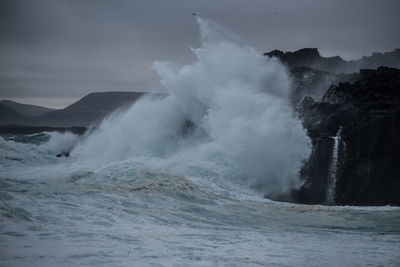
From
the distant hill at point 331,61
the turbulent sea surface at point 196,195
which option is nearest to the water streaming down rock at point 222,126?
the turbulent sea surface at point 196,195

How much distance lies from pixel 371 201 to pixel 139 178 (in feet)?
21.2

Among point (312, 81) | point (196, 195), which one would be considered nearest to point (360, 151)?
point (196, 195)

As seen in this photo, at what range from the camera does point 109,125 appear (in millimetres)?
18531

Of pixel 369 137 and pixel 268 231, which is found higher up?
pixel 369 137

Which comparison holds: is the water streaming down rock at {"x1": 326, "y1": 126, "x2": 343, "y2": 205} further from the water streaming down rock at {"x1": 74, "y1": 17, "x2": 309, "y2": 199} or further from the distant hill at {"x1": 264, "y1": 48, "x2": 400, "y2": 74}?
the distant hill at {"x1": 264, "y1": 48, "x2": 400, "y2": 74}

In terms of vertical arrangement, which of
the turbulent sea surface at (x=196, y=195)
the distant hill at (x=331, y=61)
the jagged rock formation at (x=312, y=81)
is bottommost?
the turbulent sea surface at (x=196, y=195)

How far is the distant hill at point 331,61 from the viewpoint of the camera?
71.5ft

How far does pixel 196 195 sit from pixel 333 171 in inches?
164

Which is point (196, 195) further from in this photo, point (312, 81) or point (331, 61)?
point (331, 61)

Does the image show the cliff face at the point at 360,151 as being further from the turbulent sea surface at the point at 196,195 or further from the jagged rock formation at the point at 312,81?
the jagged rock formation at the point at 312,81

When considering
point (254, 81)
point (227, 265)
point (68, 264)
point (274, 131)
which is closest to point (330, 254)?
point (227, 265)

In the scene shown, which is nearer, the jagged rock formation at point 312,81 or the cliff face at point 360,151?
the cliff face at point 360,151

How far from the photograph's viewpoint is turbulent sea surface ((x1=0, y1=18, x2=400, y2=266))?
4.71 m

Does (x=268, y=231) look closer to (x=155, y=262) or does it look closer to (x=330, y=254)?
(x=330, y=254)
